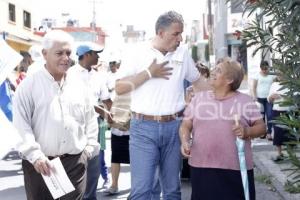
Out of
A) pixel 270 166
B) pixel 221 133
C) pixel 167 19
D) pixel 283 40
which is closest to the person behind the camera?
pixel 283 40

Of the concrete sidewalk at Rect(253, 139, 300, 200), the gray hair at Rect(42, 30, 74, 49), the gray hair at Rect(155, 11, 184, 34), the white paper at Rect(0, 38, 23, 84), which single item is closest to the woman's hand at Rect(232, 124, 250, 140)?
the gray hair at Rect(155, 11, 184, 34)

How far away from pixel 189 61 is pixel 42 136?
4.84 ft

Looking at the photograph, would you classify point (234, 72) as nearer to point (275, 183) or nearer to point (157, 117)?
point (157, 117)

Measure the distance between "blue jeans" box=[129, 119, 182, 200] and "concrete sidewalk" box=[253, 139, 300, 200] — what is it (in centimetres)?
159

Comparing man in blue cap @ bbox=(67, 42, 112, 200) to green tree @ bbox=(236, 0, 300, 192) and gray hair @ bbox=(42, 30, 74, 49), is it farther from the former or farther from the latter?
green tree @ bbox=(236, 0, 300, 192)

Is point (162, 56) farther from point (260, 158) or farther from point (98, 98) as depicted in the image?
point (260, 158)

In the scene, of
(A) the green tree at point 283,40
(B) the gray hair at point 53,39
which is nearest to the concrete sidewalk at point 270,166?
(A) the green tree at point 283,40

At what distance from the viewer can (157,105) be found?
4410 mm

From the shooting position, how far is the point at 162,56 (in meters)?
4.48

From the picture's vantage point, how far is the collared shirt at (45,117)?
3.76 m

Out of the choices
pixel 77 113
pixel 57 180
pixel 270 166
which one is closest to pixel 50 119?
pixel 77 113

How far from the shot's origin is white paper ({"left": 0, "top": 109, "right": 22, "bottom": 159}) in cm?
371

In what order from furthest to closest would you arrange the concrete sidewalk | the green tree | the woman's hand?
the concrete sidewalk < the woman's hand < the green tree

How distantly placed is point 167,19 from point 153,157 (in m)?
Result: 1.12
